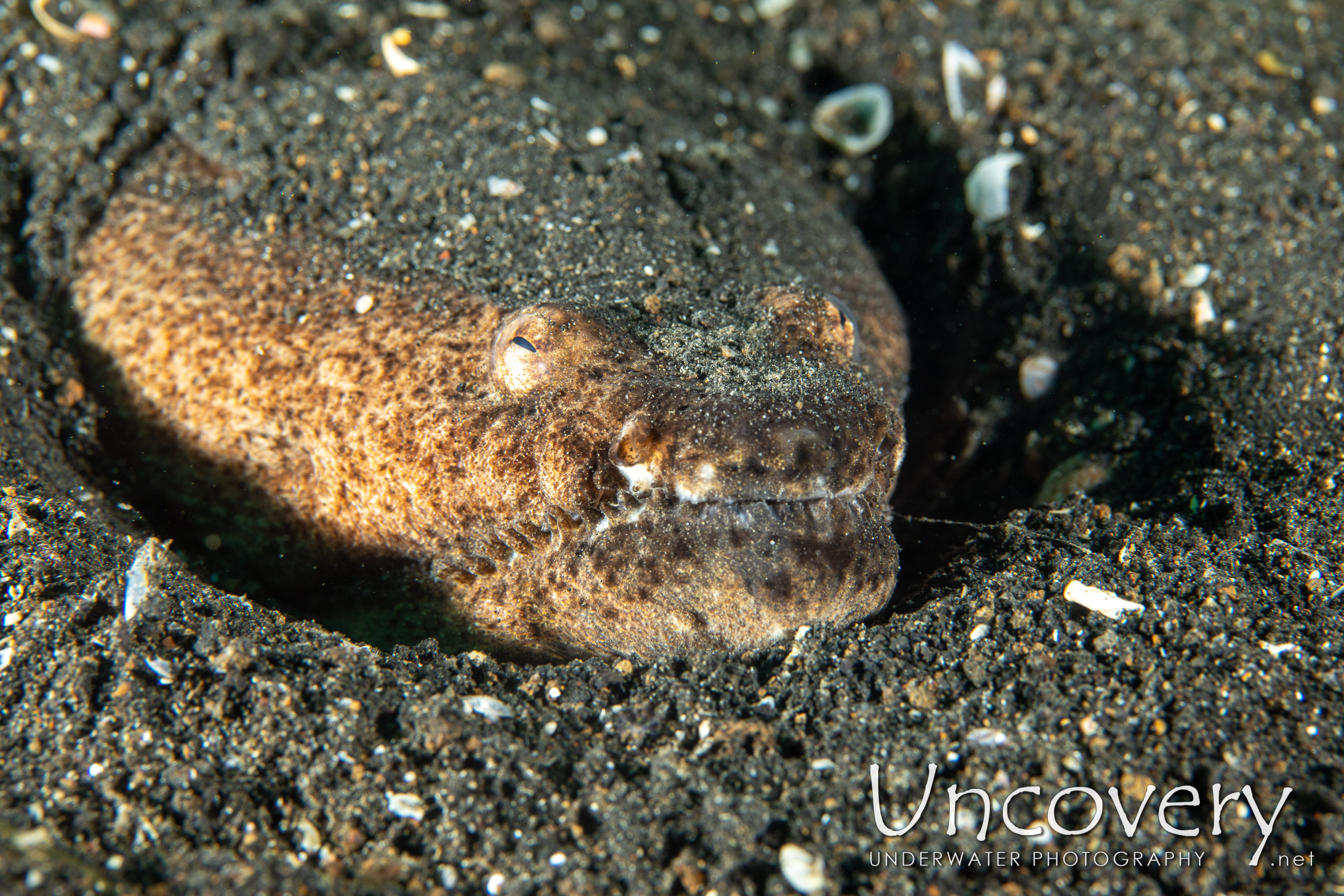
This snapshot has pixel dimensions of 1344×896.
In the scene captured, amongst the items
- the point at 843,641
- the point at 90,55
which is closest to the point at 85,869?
the point at 843,641

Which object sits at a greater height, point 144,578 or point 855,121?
point 855,121

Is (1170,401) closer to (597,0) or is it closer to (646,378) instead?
(646,378)

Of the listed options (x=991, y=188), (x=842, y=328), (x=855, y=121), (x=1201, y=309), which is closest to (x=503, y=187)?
(x=842, y=328)

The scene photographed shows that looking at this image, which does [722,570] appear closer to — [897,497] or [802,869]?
[802,869]

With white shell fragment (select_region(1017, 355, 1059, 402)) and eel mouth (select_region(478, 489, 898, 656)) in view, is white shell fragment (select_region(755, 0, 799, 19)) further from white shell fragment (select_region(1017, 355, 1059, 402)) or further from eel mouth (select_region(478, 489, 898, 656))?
eel mouth (select_region(478, 489, 898, 656))

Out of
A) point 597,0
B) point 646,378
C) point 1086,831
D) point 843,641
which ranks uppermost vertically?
point 597,0

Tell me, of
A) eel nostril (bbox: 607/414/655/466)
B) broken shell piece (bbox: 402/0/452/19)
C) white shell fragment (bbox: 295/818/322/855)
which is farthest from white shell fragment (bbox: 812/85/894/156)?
white shell fragment (bbox: 295/818/322/855)
